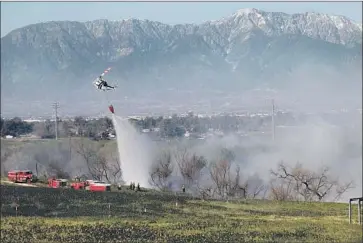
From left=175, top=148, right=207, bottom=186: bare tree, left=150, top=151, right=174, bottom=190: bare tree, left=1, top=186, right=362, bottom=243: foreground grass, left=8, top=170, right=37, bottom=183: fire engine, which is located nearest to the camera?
left=1, top=186, right=362, bottom=243: foreground grass

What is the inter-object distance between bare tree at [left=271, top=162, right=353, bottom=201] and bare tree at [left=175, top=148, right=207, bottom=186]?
1079cm

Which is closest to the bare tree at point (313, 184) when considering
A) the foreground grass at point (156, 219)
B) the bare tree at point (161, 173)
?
the foreground grass at point (156, 219)

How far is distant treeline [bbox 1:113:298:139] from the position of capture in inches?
3509

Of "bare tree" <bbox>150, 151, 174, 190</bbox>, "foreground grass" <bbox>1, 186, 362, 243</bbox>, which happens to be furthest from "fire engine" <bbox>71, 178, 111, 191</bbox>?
"bare tree" <bbox>150, 151, 174, 190</bbox>

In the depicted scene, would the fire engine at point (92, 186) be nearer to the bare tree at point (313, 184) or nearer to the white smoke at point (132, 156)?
the white smoke at point (132, 156)

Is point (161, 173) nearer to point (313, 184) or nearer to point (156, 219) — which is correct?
point (313, 184)

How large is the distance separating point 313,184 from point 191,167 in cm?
1473

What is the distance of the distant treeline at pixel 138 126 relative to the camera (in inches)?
3509

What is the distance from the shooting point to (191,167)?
2763 inches

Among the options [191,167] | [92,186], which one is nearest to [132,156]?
[191,167]

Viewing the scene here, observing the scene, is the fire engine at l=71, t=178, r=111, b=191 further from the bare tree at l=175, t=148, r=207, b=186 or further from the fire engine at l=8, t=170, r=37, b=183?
the bare tree at l=175, t=148, r=207, b=186

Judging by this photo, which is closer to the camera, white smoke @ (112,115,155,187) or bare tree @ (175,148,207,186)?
white smoke @ (112,115,155,187)

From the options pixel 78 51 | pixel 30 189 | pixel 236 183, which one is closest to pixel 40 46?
pixel 78 51

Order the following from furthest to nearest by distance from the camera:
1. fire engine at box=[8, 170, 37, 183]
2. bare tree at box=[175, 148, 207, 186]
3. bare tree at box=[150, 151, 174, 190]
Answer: bare tree at box=[175, 148, 207, 186]
bare tree at box=[150, 151, 174, 190]
fire engine at box=[8, 170, 37, 183]
